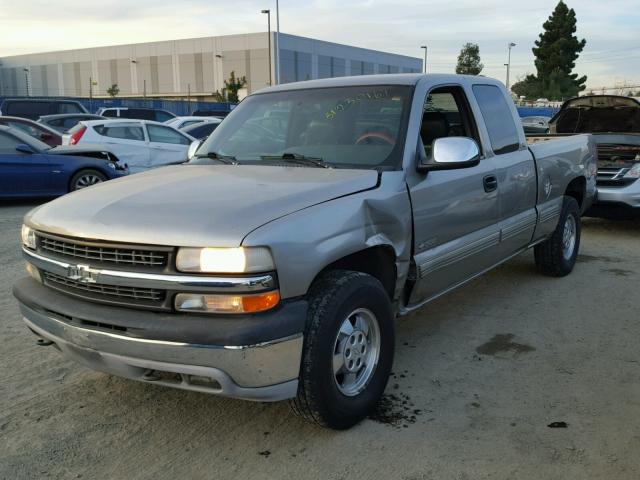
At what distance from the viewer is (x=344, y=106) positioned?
13.5 feet

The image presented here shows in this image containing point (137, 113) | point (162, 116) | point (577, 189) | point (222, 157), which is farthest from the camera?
point (162, 116)

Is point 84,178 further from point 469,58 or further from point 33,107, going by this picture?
point 469,58

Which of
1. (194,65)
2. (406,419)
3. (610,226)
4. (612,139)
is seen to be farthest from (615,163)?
(194,65)

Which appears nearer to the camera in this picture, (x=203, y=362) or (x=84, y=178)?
(x=203, y=362)

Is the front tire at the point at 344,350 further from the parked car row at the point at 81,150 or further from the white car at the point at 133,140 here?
the white car at the point at 133,140

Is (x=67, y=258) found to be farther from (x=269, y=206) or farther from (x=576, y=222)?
(x=576, y=222)

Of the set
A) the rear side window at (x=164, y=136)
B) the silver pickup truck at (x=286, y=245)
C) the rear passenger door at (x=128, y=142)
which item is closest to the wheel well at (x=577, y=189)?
the silver pickup truck at (x=286, y=245)

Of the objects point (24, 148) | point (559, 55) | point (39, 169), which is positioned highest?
point (559, 55)

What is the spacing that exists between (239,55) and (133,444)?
286 feet

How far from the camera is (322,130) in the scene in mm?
4098

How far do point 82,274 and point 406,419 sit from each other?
1.81 metres

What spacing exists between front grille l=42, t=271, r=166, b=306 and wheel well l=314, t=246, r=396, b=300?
0.99 metres

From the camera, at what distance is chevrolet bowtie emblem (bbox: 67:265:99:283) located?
2.93m

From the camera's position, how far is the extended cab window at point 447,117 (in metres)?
4.39
